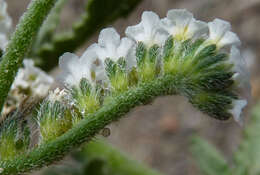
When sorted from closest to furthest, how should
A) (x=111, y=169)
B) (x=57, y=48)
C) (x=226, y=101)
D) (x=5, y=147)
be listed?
(x=5, y=147) < (x=226, y=101) < (x=57, y=48) < (x=111, y=169)

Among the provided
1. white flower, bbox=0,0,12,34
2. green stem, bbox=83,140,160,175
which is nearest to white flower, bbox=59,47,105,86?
white flower, bbox=0,0,12,34

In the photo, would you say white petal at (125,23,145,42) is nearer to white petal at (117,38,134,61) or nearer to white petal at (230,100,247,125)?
white petal at (117,38,134,61)

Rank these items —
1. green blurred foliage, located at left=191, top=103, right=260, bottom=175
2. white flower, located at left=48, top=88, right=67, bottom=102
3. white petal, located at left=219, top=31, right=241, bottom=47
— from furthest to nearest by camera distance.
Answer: green blurred foliage, located at left=191, top=103, right=260, bottom=175 < white petal, located at left=219, top=31, right=241, bottom=47 < white flower, located at left=48, top=88, right=67, bottom=102

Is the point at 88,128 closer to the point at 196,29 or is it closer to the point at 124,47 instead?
the point at 124,47

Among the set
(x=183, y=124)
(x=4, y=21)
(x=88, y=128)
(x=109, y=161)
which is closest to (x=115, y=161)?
(x=109, y=161)

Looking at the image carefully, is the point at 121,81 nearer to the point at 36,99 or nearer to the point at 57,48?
the point at 36,99

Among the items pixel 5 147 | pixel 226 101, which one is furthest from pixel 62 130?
pixel 226 101
